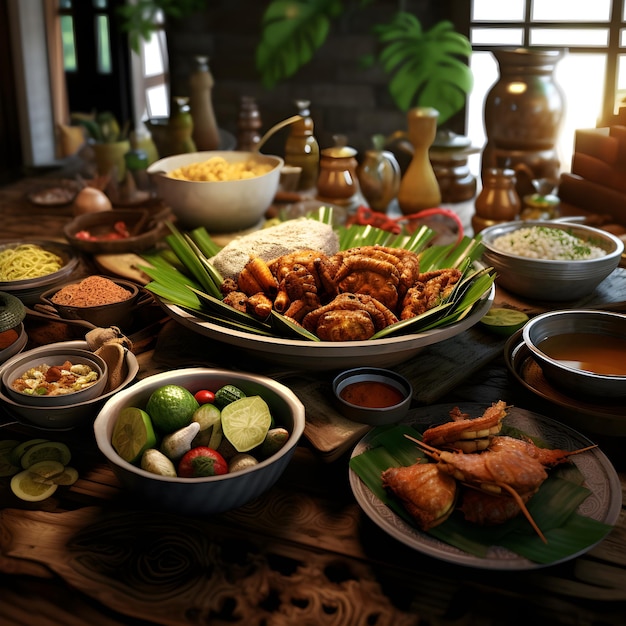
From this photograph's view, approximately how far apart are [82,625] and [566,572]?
813 millimetres

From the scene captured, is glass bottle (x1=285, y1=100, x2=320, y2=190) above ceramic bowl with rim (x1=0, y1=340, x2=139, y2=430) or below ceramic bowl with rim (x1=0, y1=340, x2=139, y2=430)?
above

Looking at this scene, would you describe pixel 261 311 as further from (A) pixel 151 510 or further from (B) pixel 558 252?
(B) pixel 558 252

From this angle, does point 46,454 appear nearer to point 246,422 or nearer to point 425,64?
point 246,422

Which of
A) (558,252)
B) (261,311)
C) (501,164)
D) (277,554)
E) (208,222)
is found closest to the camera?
(277,554)

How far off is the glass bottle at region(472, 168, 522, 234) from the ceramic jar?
0.42 metres

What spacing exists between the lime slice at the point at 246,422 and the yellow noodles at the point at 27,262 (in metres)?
1.11

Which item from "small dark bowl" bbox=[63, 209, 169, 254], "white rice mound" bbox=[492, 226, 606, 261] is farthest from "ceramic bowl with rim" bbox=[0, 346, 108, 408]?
"white rice mound" bbox=[492, 226, 606, 261]

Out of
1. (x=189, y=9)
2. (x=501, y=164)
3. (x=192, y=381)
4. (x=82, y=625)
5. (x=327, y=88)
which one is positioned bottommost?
(x=82, y=625)

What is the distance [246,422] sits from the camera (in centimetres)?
141

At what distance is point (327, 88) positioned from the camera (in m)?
4.42

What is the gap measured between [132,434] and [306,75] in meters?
3.51

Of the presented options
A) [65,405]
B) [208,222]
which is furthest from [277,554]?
[208,222]

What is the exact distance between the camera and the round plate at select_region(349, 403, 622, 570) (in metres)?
1.17

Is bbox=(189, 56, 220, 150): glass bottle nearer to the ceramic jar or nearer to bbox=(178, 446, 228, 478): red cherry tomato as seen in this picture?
the ceramic jar
